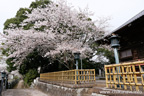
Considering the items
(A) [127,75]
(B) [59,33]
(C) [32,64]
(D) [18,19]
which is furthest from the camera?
(D) [18,19]

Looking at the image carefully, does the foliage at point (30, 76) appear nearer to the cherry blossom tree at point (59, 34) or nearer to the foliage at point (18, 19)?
the cherry blossom tree at point (59, 34)

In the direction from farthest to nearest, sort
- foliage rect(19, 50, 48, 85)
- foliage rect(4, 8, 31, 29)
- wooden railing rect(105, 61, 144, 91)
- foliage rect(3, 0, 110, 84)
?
foliage rect(4, 8, 31, 29) < foliage rect(19, 50, 48, 85) < foliage rect(3, 0, 110, 84) < wooden railing rect(105, 61, 144, 91)

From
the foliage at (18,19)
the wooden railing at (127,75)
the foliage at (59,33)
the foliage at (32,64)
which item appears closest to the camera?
the wooden railing at (127,75)

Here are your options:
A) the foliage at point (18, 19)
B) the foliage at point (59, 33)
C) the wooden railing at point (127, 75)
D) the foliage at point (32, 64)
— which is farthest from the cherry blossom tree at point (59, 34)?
the wooden railing at point (127, 75)

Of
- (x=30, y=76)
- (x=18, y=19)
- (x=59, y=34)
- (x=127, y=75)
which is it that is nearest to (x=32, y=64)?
(x=30, y=76)

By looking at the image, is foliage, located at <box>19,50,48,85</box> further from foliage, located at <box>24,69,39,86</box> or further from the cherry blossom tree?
the cherry blossom tree

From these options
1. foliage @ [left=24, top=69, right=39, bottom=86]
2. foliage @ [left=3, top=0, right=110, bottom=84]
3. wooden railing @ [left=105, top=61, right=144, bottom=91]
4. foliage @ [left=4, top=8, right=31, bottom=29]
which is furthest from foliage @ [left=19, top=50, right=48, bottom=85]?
wooden railing @ [left=105, top=61, right=144, bottom=91]

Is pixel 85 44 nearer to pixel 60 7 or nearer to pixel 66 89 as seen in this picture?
pixel 60 7

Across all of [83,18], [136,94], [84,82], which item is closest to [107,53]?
[83,18]

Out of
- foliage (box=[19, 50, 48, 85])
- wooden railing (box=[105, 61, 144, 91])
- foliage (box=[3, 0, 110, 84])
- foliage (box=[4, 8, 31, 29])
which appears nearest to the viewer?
wooden railing (box=[105, 61, 144, 91])

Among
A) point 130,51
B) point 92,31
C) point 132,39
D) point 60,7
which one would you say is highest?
point 60,7

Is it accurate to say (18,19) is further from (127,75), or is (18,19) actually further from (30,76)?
(127,75)

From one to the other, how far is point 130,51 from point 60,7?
24.4 feet

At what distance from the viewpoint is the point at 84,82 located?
5586mm
